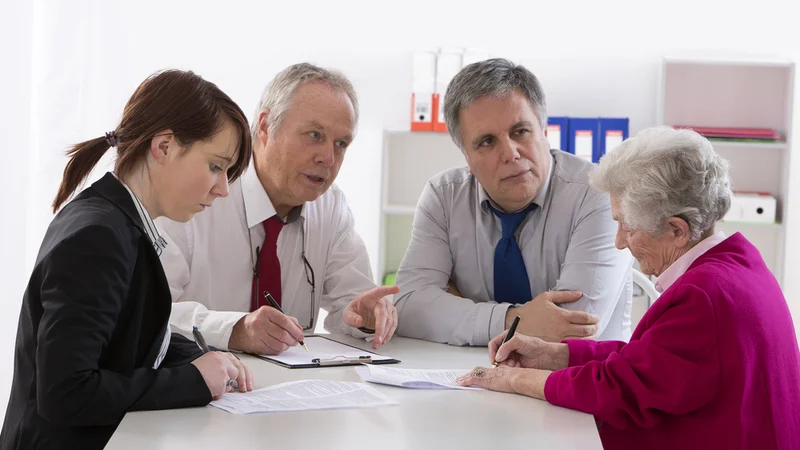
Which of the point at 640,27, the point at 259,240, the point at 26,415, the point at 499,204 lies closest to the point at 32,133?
the point at 259,240

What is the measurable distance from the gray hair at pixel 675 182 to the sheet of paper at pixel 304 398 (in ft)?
2.03

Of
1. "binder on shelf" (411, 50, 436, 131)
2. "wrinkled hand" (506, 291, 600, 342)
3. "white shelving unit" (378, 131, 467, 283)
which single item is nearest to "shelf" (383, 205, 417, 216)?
"white shelving unit" (378, 131, 467, 283)

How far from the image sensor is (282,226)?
248 centimetres

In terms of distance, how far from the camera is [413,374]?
1.76 m

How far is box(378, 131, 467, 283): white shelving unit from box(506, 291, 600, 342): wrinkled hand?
2.62m

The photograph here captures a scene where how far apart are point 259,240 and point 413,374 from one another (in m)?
0.85

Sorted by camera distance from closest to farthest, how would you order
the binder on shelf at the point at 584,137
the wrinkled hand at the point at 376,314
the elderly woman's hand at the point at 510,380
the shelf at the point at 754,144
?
1. the elderly woman's hand at the point at 510,380
2. the wrinkled hand at the point at 376,314
3. the shelf at the point at 754,144
4. the binder on shelf at the point at 584,137

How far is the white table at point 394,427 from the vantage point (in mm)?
1292

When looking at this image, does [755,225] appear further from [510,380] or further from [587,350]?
[510,380]

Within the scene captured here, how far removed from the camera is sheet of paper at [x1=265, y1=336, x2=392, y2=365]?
1886mm

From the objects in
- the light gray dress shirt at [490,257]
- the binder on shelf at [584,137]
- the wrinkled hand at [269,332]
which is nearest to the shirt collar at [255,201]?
the light gray dress shirt at [490,257]

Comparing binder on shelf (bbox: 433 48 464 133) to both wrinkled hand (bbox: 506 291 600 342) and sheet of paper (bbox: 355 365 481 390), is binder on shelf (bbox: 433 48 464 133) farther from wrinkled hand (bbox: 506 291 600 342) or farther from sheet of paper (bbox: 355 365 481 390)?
sheet of paper (bbox: 355 365 481 390)

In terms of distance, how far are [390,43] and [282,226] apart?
8.61 ft

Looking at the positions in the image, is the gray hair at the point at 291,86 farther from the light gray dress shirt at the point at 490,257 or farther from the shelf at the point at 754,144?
the shelf at the point at 754,144
